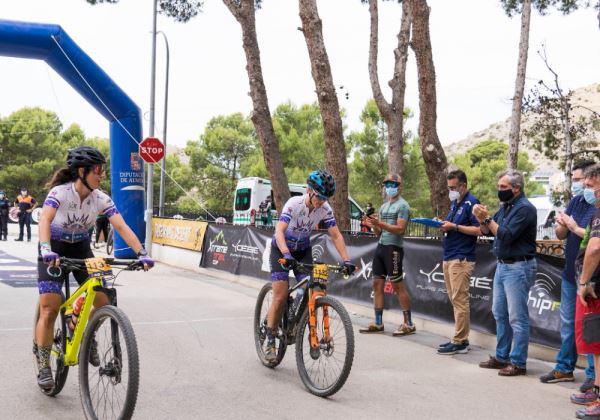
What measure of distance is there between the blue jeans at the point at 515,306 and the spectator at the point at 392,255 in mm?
1829

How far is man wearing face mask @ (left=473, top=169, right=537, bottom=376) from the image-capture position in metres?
6.52

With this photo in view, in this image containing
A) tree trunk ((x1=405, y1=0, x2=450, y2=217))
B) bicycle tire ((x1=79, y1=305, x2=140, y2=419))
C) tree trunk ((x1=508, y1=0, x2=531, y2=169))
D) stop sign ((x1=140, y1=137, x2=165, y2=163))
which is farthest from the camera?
stop sign ((x1=140, y1=137, x2=165, y2=163))

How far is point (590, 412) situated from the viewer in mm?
5176

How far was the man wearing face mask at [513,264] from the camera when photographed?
6.52 meters

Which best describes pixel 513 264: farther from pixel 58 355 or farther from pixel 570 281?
pixel 58 355

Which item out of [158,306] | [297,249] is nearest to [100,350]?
[297,249]

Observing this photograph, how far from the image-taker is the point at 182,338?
7797mm

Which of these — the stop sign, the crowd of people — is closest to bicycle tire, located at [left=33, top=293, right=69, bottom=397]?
the crowd of people

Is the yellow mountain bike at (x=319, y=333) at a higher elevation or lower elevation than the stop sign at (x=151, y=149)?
lower

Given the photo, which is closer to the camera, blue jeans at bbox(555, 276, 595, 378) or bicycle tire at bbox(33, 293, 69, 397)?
bicycle tire at bbox(33, 293, 69, 397)

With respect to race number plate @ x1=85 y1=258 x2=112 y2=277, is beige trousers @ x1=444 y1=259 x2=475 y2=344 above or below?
below

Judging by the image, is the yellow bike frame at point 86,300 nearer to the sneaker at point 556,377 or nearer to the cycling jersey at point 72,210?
the cycling jersey at point 72,210

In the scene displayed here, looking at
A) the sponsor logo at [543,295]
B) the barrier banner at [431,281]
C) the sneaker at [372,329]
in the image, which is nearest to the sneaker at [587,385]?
the barrier banner at [431,281]

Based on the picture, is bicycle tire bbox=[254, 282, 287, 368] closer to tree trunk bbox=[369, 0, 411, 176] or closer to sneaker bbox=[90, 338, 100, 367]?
sneaker bbox=[90, 338, 100, 367]
